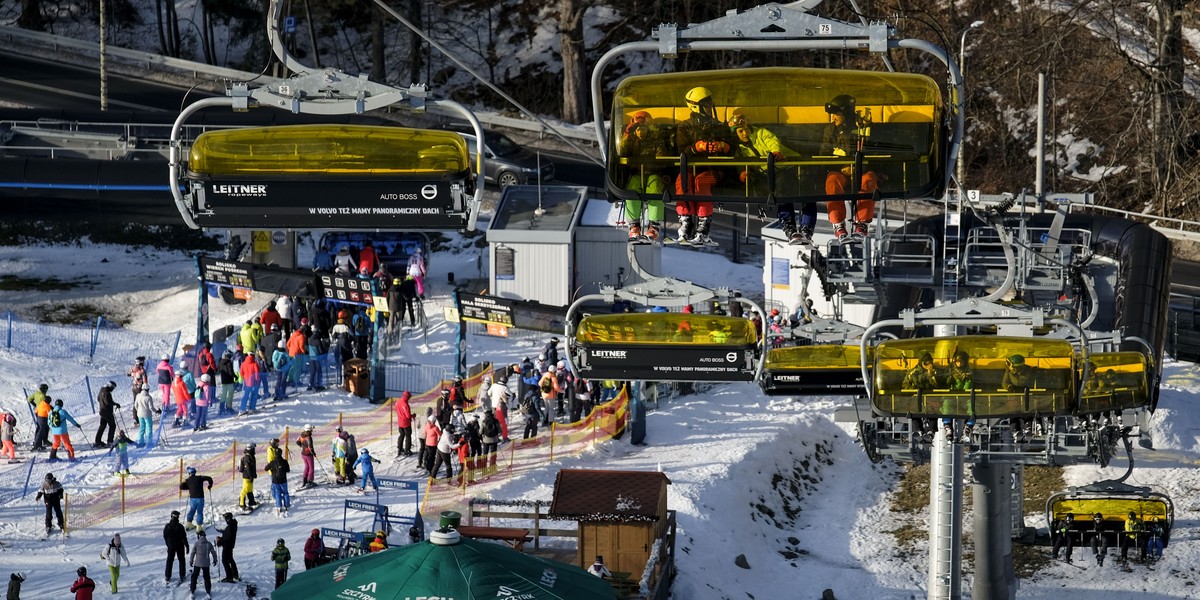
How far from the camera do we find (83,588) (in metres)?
23.9

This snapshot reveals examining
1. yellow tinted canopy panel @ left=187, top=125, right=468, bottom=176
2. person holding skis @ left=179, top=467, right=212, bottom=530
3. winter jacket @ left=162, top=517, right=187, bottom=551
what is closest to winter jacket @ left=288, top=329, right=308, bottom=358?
person holding skis @ left=179, top=467, right=212, bottom=530

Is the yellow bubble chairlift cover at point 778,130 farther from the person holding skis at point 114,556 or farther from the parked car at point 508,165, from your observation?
the parked car at point 508,165

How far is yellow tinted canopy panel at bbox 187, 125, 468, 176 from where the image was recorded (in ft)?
52.7

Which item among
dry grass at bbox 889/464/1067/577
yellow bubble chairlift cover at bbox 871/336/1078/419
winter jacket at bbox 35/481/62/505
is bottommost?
dry grass at bbox 889/464/1067/577

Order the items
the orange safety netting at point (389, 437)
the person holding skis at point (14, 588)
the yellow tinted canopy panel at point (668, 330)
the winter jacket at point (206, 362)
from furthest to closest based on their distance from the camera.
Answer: the winter jacket at point (206, 362) < the orange safety netting at point (389, 437) < the person holding skis at point (14, 588) < the yellow tinted canopy panel at point (668, 330)

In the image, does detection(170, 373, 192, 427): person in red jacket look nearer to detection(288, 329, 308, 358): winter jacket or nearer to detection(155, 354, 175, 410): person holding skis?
detection(155, 354, 175, 410): person holding skis

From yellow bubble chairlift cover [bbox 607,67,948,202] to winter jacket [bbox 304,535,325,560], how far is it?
11.5m

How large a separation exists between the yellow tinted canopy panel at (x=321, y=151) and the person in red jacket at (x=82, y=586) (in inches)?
371

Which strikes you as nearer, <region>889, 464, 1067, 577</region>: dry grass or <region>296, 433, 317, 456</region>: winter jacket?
<region>296, 433, 317, 456</region>: winter jacket

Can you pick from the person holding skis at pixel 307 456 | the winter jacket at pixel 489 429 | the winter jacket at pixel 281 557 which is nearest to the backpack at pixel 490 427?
the winter jacket at pixel 489 429

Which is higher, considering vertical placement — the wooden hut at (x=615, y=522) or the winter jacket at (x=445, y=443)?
the winter jacket at (x=445, y=443)

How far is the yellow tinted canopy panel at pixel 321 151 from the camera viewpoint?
16.1 meters

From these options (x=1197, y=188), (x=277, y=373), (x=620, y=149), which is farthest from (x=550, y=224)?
(x=620, y=149)

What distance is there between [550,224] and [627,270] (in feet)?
6.12
